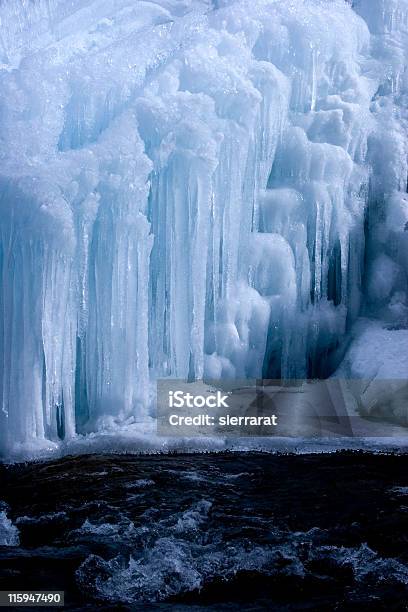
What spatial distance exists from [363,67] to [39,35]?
5.69 meters

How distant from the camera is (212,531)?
714 centimetres

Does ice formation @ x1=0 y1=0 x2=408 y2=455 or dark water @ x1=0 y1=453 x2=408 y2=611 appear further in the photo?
ice formation @ x1=0 y1=0 x2=408 y2=455

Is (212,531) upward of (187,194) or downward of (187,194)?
downward

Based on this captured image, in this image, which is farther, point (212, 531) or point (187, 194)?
point (187, 194)

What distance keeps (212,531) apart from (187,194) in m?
5.12

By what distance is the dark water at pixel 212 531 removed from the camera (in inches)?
242

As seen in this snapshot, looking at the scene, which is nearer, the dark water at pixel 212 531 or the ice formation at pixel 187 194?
the dark water at pixel 212 531

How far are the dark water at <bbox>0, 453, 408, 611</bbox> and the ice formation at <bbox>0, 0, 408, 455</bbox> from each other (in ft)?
4.72

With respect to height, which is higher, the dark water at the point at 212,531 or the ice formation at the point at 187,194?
the ice formation at the point at 187,194

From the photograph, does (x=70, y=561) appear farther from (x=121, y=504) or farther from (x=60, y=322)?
(x=60, y=322)

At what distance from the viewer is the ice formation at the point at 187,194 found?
9469mm

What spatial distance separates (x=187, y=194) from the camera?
10.7 m

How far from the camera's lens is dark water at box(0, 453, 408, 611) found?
6141 mm

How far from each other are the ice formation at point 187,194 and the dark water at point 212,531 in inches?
56.7
